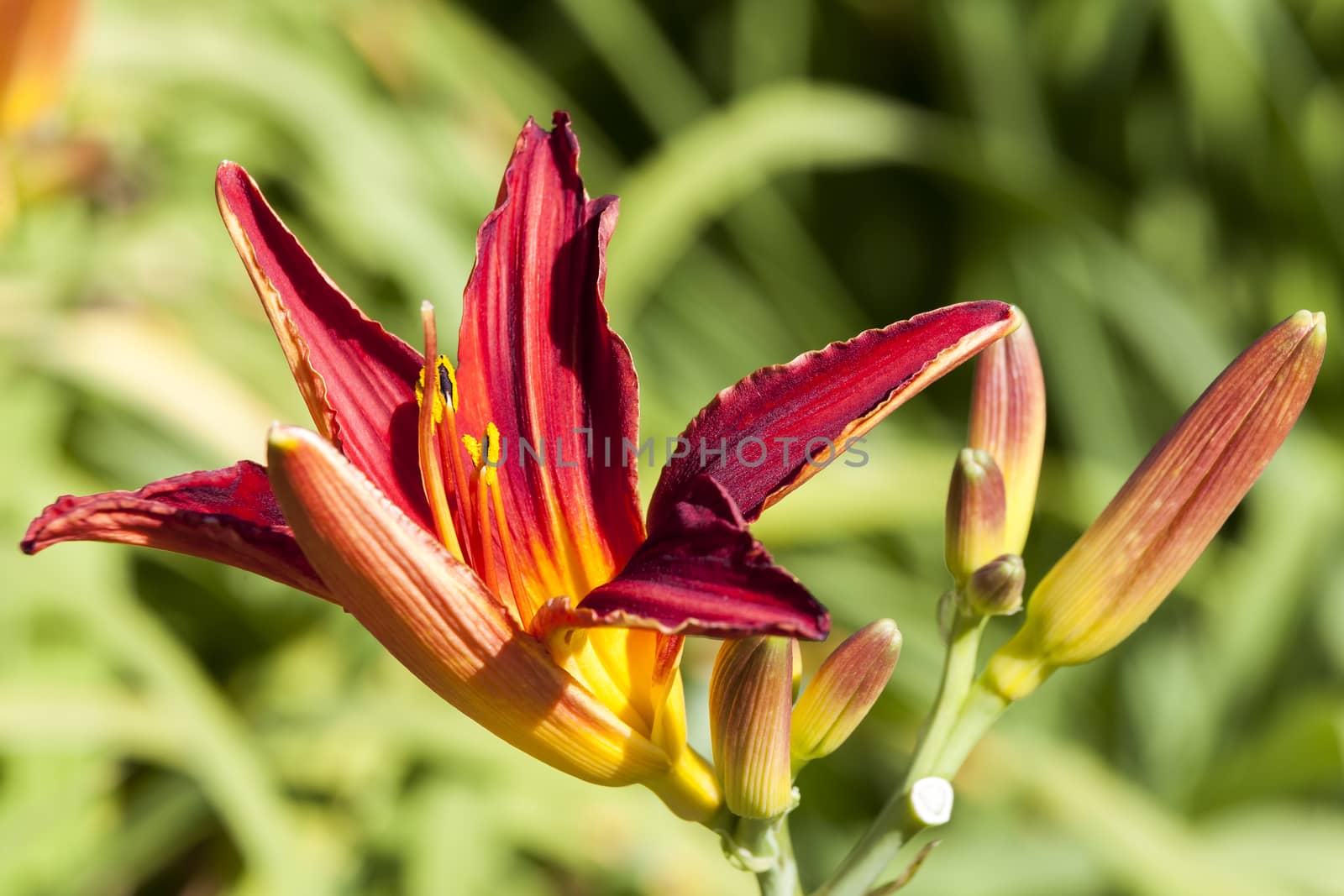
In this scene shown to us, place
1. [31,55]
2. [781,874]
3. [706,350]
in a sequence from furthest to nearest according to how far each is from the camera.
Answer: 1. [706,350]
2. [31,55]
3. [781,874]

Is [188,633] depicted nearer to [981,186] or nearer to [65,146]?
[65,146]

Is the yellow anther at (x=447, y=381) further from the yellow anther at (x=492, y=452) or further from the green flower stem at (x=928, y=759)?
the green flower stem at (x=928, y=759)

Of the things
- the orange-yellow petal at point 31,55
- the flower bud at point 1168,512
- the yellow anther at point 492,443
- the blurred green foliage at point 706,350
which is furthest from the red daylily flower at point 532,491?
the orange-yellow petal at point 31,55

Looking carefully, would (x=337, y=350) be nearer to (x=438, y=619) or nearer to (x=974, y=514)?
(x=438, y=619)

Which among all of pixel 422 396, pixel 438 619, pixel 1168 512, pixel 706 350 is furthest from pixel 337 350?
pixel 706 350

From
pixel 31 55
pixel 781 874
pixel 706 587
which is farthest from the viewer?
pixel 31 55

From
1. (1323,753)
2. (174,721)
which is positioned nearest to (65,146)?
(174,721)
